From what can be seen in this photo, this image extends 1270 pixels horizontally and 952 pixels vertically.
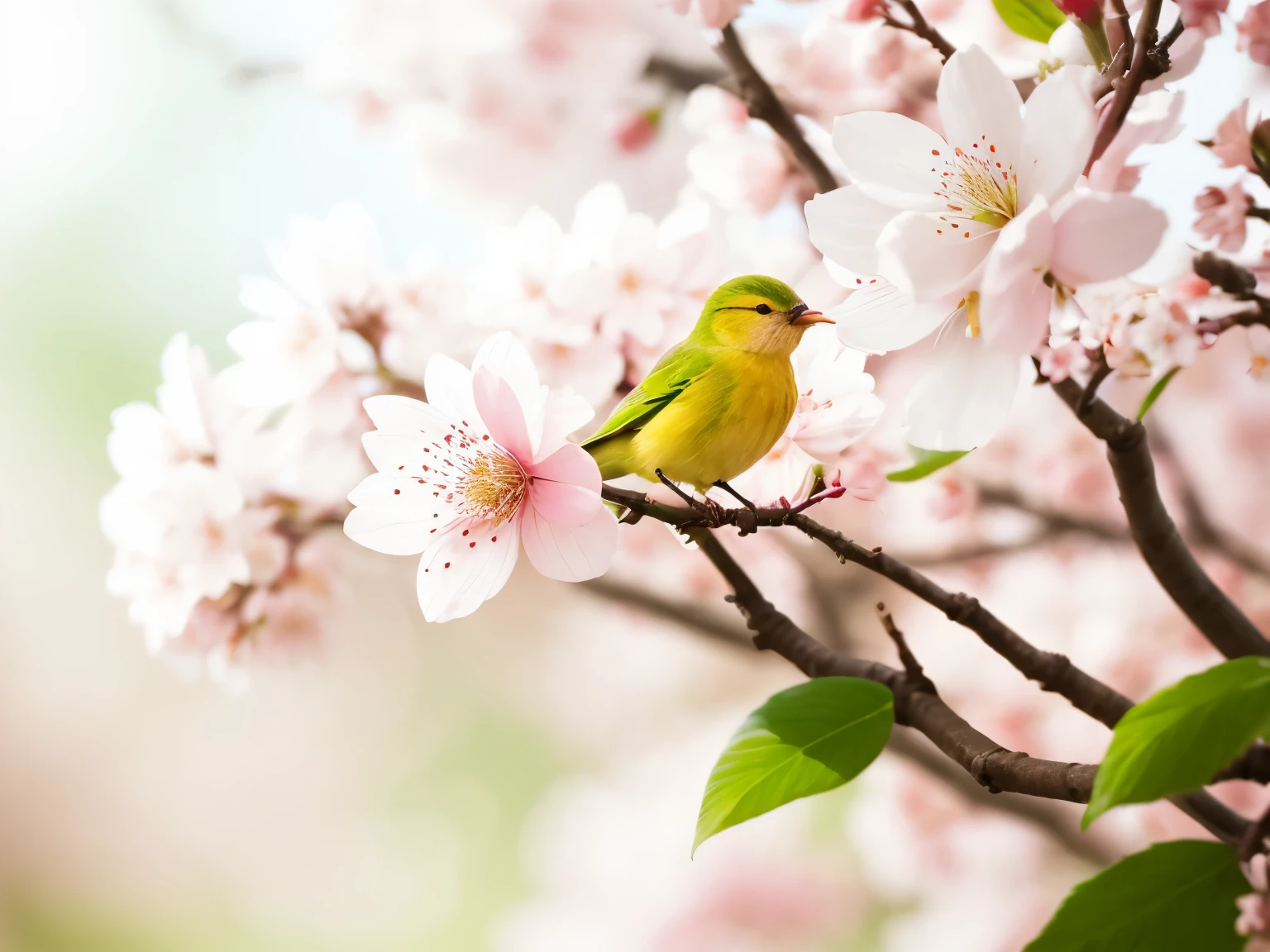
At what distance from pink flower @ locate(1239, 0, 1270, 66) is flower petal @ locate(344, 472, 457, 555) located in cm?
27

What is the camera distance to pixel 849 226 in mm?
236

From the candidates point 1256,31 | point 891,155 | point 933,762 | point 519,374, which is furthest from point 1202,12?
point 933,762

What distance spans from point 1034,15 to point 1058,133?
0.50 ft

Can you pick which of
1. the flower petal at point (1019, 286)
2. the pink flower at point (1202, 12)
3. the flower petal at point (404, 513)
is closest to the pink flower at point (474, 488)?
the flower petal at point (404, 513)

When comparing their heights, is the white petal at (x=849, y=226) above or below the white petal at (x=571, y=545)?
above

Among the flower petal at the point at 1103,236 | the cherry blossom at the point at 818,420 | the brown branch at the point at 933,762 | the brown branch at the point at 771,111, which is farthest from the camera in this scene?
the brown branch at the point at 933,762

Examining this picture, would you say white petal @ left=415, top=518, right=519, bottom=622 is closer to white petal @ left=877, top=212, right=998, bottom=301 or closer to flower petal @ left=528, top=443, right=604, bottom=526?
flower petal @ left=528, top=443, right=604, bottom=526

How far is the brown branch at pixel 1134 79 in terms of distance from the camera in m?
0.23

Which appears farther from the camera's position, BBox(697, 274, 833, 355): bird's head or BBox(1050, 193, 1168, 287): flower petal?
BBox(697, 274, 833, 355): bird's head

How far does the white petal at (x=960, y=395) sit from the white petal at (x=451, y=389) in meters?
0.11

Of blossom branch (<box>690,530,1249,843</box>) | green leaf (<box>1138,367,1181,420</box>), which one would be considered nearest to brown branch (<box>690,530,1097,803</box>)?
blossom branch (<box>690,530,1249,843</box>)

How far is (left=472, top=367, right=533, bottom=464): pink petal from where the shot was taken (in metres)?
0.24

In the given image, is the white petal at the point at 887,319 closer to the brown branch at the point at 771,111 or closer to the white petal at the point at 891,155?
the white petal at the point at 891,155

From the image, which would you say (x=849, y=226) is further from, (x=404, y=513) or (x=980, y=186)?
(x=404, y=513)
